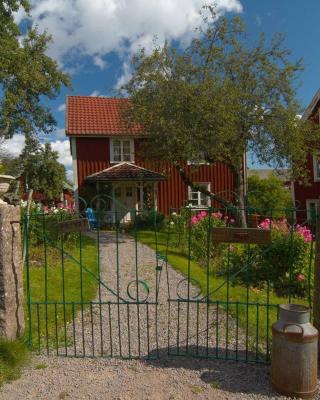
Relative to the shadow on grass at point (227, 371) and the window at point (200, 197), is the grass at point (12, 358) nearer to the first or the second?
the shadow on grass at point (227, 371)

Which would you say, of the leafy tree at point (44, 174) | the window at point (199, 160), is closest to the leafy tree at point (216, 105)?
the window at point (199, 160)

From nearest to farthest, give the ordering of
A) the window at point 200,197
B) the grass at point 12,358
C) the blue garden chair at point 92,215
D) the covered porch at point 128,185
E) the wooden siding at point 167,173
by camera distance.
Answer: the grass at point 12,358 → the blue garden chair at point 92,215 → the covered porch at point 128,185 → the wooden siding at point 167,173 → the window at point 200,197

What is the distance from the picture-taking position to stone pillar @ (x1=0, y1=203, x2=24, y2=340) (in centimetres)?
392

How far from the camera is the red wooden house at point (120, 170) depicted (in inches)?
746

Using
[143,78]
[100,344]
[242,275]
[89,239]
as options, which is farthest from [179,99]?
[100,344]

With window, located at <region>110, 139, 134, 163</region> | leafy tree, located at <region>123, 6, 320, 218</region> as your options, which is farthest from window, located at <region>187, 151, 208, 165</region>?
window, located at <region>110, 139, 134, 163</region>

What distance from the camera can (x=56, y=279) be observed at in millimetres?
7141

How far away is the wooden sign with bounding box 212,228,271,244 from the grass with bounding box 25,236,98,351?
1.46 meters

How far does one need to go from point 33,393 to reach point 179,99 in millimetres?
10716

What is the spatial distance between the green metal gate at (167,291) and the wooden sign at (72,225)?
22 mm

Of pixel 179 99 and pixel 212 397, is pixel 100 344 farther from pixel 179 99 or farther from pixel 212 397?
pixel 179 99

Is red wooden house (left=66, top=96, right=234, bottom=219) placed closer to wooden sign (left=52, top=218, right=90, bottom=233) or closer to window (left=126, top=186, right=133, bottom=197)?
window (left=126, top=186, right=133, bottom=197)

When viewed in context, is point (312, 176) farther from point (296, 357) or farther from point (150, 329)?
point (296, 357)

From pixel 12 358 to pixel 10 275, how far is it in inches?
32.5
